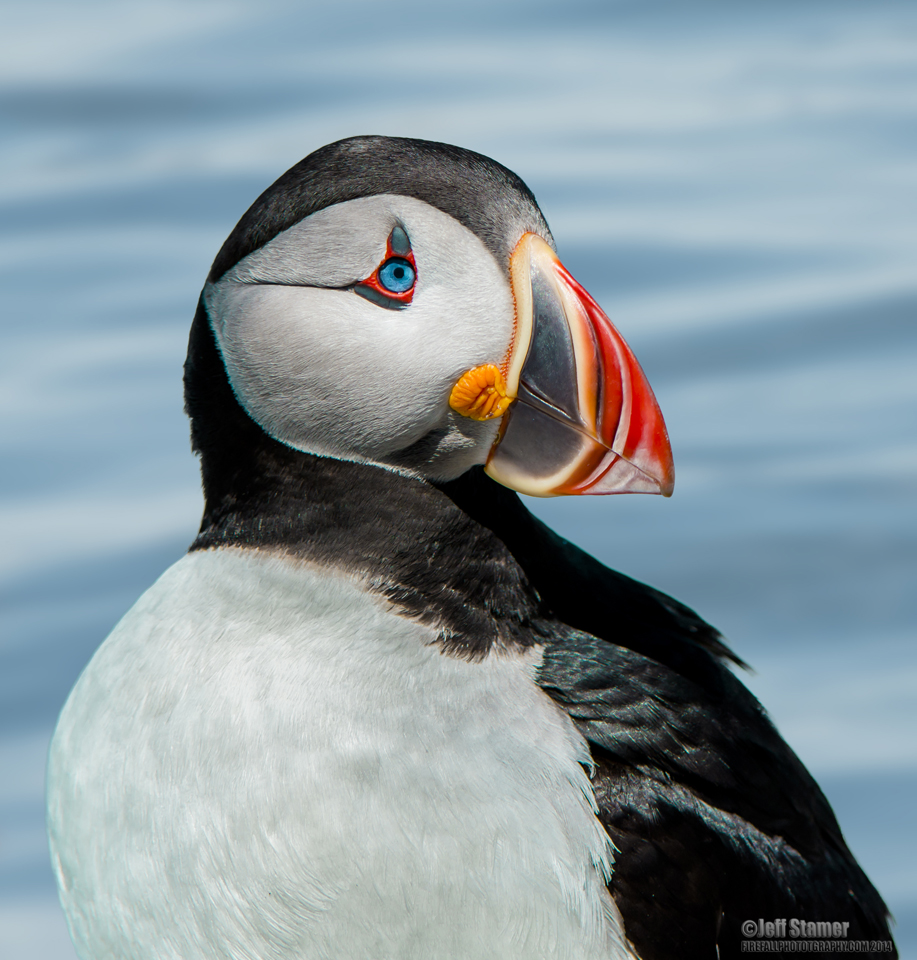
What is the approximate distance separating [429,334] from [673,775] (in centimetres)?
85

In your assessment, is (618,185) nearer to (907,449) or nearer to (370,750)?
(907,449)

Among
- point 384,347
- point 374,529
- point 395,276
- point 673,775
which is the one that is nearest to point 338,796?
point 374,529

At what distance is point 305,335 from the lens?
254 cm

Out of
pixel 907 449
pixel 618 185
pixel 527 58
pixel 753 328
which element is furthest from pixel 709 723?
pixel 527 58

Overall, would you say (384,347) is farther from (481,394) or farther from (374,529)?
(374,529)

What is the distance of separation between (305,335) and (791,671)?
260cm

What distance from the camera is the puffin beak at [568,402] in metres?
2.53

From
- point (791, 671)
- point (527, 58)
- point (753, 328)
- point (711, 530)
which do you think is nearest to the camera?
point (791, 671)

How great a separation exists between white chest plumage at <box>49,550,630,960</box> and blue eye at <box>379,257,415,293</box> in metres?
0.47

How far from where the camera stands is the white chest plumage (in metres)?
2.54

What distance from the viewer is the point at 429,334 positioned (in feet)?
8.21

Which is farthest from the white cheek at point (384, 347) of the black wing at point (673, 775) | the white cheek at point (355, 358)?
the black wing at point (673, 775)

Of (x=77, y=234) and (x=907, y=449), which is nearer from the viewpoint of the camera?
(x=907, y=449)

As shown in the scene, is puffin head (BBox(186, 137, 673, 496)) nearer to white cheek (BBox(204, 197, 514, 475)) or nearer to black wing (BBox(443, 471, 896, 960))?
white cheek (BBox(204, 197, 514, 475))
